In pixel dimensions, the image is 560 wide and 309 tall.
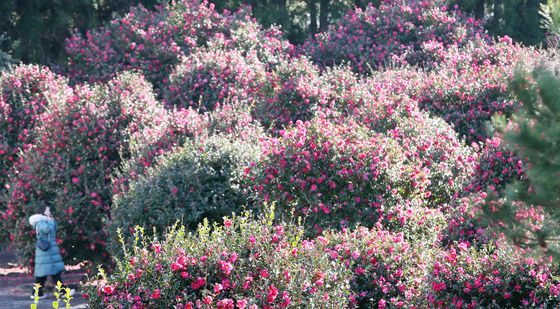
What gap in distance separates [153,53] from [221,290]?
11365 mm

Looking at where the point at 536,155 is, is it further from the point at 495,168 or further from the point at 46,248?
the point at 46,248

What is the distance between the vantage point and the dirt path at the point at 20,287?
12.0 meters

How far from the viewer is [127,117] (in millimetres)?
12430

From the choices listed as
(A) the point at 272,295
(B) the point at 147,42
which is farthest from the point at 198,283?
(B) the point at 147,42

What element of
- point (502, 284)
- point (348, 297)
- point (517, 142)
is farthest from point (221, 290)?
point (517, 142)

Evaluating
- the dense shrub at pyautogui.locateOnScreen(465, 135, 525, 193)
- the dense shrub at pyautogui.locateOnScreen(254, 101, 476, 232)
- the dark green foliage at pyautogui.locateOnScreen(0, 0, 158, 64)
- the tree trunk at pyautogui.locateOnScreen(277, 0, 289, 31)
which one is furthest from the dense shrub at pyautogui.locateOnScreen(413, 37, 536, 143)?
the dark green foliage at pyautogui.locateOnScreen(0, 0, 158, 64)

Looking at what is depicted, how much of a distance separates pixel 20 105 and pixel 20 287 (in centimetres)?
291

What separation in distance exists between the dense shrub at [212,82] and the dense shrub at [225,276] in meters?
7.71

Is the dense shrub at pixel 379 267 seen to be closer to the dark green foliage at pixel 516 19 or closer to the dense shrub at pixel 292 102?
the dense shrub at pixel 292 102

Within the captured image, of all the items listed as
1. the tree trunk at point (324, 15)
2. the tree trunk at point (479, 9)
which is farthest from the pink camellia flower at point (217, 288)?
the tree trunk at point (324, 15)

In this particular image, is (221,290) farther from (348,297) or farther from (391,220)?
(391,220)

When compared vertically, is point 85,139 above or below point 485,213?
below

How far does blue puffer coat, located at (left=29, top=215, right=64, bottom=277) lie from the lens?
1140 centimetres

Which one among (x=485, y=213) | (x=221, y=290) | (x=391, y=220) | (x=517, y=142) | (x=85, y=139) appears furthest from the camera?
(x=85, y=139)
